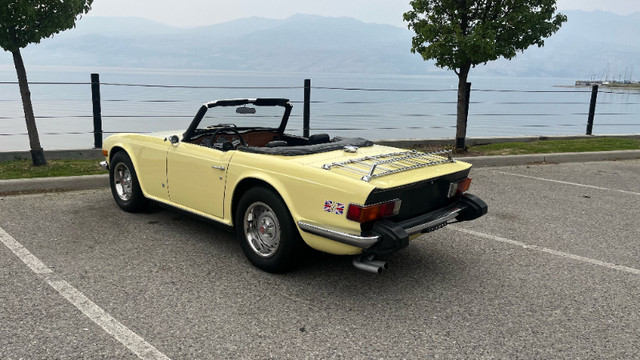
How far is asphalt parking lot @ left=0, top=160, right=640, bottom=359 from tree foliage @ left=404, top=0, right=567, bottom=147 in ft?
15.2

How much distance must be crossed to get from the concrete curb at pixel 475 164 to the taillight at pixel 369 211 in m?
4.65

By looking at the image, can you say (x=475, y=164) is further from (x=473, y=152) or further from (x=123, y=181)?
(x=123, y=181)

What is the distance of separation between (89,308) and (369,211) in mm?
1997

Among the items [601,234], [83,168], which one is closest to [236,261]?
[601,234]

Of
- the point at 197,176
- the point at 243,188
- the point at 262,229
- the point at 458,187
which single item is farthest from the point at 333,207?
the point at 197,176

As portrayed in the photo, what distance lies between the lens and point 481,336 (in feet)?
10.6

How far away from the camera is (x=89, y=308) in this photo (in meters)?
3.44

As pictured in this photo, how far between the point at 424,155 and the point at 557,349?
1973mm

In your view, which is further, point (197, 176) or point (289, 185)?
point (197, 176)

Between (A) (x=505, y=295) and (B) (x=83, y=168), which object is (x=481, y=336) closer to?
(A) (x=505, y=295)

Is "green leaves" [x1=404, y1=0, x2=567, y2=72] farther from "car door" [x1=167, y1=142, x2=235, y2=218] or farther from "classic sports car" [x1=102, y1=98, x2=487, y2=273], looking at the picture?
"car door" [x1=167, y1=142, x2=235, y2=218]

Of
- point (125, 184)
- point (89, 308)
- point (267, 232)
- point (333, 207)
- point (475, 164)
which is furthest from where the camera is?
point (475, 164)

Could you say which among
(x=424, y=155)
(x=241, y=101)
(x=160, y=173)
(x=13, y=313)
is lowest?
(x=13, y=313)

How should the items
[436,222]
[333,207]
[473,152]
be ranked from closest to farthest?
1. [333,207]
2. [436,222]
3. [473,152]
